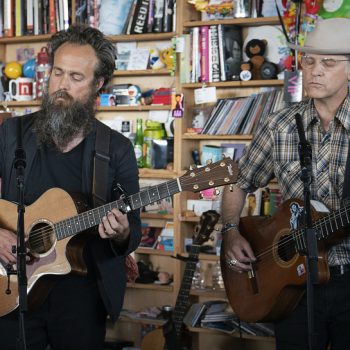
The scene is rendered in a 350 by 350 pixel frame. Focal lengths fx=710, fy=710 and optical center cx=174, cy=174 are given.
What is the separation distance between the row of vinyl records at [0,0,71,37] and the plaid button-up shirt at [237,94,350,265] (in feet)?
8.11

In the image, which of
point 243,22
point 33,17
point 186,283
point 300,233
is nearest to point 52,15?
point 33,17

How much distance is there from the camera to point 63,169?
2.56 m

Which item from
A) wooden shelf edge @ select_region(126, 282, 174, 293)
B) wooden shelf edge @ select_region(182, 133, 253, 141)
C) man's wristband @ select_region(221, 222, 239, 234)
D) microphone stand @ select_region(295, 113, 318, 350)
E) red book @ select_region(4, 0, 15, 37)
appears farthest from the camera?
red book @ select_region(4, 0, 15, 37)

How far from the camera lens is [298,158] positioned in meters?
2.58

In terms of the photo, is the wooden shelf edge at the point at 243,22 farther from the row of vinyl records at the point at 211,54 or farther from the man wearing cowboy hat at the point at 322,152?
the man wearing cowboy hat at the point at 322,152

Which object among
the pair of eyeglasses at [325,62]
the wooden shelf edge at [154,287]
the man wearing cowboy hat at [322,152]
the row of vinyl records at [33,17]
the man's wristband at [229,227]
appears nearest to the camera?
the man wearing cowboy hat at [322,152]

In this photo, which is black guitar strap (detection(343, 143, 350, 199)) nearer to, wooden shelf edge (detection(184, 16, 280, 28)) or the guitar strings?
the guitar strings

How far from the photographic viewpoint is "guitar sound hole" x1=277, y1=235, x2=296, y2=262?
258 cm

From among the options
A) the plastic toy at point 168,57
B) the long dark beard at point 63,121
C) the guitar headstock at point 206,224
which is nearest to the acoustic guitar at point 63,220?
the long dark beard at point 63,121

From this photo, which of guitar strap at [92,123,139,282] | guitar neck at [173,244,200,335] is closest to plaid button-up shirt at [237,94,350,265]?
guitar strap at [92,123,139,282]

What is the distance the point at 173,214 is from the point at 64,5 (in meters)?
1.60

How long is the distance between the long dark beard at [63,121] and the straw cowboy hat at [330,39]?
838 mm

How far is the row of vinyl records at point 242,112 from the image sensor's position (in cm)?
424

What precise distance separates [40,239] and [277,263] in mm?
880
